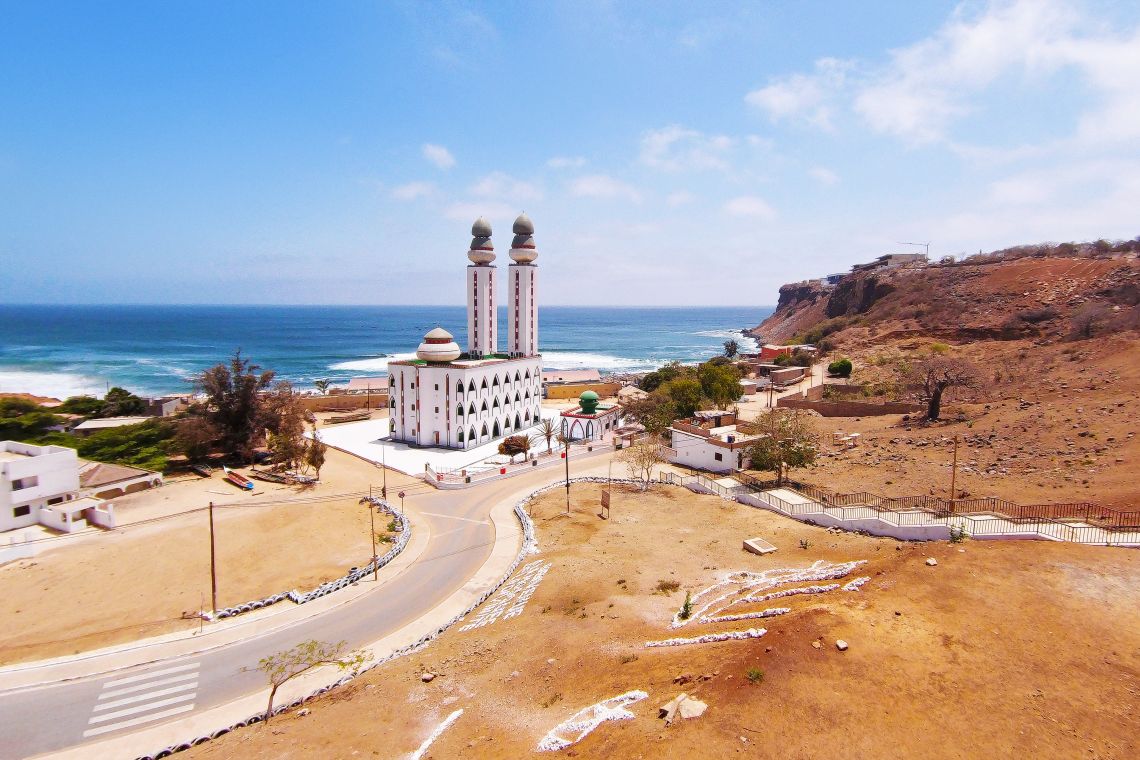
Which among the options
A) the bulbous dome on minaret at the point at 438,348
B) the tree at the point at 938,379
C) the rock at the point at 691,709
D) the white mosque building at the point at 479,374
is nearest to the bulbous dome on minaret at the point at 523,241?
the white mosque building at the point at 479,374

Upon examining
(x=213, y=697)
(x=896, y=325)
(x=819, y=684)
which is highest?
(x=896, y=325)

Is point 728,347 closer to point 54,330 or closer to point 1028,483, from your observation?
point 1028,483

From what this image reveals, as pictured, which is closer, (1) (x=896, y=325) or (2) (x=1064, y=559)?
(2) (x=1064, y=559)

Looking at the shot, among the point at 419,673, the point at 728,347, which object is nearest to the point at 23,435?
the point at 419,673

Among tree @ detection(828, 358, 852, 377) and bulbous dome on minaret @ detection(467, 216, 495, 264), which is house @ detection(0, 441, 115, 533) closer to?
bulbous dome on minaret @ detection(467, 216, 495, 264)

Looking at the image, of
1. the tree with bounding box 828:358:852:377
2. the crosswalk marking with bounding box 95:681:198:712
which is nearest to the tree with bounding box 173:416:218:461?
the crosswalk marking with bounding box 95:681:198:712

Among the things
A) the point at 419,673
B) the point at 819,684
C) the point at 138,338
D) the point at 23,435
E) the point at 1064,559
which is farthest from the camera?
the point at 138,338

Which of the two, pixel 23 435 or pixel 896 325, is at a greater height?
pixel 896 325
